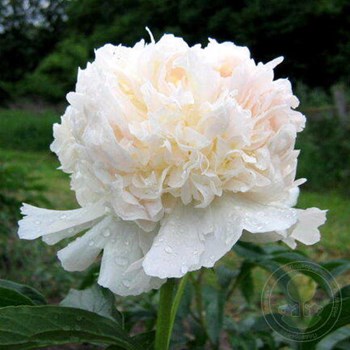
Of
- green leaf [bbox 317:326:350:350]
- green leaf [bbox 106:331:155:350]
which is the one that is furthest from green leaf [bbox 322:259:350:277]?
green leaf [bbox 106:331:155:350]

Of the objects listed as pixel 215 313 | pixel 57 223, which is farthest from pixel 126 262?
pixel 215 313

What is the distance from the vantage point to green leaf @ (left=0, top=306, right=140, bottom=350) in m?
0.65

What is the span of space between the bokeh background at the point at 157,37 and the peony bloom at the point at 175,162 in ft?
6.14

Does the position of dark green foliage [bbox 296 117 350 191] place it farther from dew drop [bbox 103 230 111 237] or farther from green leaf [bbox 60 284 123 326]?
dew drop [bbox 103 230 111 237]

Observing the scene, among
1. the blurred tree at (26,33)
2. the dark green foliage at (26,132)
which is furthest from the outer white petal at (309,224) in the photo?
the blurred tree at (26,33)

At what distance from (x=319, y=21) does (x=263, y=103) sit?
1500cm

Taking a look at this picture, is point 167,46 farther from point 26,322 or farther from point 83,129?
point 26,322

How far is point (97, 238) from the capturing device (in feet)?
2.44

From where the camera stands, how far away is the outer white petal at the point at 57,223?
746mm

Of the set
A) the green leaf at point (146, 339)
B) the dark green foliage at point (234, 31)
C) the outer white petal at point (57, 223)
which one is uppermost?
the dark green foliage at point (234, 31)

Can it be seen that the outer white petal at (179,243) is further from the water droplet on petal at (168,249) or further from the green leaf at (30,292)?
the green leaf at (30,292)

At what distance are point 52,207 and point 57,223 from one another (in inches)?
83.7

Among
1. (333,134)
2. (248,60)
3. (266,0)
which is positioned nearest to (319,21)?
(266,0)

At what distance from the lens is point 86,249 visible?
75 centimetres
